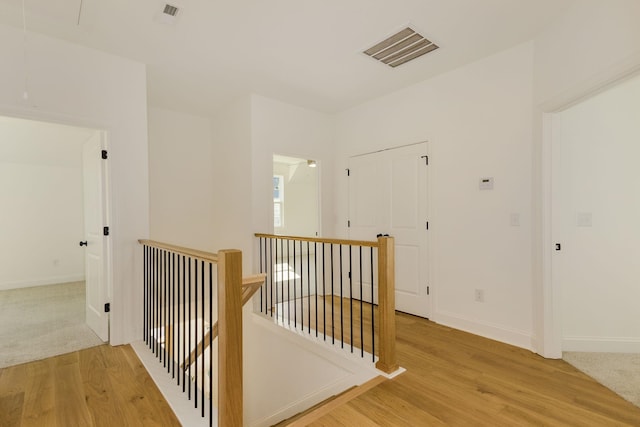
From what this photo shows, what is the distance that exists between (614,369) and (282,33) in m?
3.85

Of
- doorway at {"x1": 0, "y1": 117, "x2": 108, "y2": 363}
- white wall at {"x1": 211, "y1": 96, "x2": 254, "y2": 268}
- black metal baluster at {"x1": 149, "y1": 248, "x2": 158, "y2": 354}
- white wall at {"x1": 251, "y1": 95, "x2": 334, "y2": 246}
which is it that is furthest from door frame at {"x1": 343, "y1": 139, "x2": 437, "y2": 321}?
doorway at {"x1": 0, "y1": 117, "x2": 108, "y2": 363}

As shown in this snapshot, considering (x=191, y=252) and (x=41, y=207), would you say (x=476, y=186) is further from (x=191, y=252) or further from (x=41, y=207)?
(x=41, y=207)

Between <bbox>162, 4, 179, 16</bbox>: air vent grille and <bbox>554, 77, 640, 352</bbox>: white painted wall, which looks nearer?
<bbox>162, 4, 179, 16</bbox>: air vent grille

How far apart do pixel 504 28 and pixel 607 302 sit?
8.45ft

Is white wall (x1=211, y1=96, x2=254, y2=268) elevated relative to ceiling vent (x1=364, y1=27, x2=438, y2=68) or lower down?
lower down

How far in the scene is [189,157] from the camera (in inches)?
176

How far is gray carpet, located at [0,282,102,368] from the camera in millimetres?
2625


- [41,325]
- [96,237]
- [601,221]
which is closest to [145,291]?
[96,237]

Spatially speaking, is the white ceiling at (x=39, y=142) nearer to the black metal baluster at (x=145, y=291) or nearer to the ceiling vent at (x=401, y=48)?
the black metal baluster at (x=145, y=291)

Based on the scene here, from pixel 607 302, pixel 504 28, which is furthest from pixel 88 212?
pixel 607 302

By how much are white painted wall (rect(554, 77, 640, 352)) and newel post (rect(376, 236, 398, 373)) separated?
161cm

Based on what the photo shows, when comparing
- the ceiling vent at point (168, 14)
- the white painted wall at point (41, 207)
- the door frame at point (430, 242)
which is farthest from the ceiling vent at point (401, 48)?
the white painted wall at point (41, 207)

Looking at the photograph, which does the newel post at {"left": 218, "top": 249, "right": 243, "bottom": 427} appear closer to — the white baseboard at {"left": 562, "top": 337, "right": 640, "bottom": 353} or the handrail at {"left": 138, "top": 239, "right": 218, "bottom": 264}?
the handrail at {"left": 138, "top": 239, "right": 218, "bottom": 264}

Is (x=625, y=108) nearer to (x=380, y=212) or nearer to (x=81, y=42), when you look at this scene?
(x=380, y=212)
